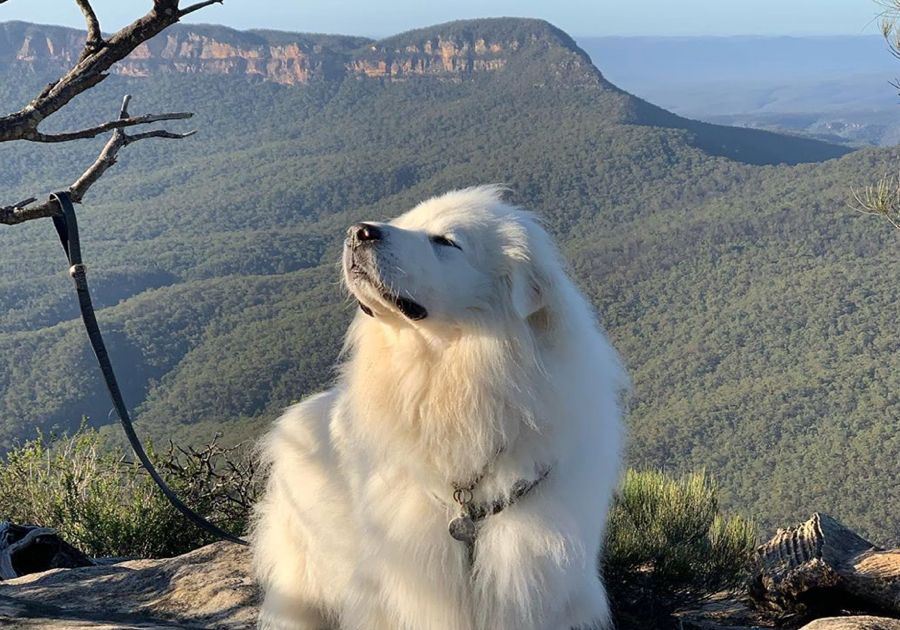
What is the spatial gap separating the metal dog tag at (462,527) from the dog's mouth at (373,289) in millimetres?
581

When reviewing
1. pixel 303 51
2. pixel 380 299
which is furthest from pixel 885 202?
pixel 303 51

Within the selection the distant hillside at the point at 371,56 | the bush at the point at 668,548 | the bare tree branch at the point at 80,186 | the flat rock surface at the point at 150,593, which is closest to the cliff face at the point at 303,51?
the distant hillside at the point at 371,56

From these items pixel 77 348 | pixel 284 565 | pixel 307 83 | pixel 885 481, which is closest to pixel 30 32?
pixel 307 83

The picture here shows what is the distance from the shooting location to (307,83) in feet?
334

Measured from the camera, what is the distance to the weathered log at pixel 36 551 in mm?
3426

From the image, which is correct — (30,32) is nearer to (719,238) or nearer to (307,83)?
(307,83)

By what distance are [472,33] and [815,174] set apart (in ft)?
173

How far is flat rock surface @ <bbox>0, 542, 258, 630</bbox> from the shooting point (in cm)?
259

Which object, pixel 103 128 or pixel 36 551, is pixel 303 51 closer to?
pixel 36 551

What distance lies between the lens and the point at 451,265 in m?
2.01

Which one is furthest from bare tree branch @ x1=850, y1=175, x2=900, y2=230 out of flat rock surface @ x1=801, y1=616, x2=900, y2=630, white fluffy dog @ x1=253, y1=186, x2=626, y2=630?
white fluffy dog @ x1=253, y1=186, x2=626, y2=630

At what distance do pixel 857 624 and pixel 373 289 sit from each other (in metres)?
1.88

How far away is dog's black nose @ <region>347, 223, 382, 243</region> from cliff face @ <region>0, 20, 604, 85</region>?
8999 centimetres

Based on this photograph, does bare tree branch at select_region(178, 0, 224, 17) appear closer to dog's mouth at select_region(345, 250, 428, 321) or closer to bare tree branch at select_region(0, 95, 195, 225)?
bare tree branch at select_region(0, 95, 195, 225)
